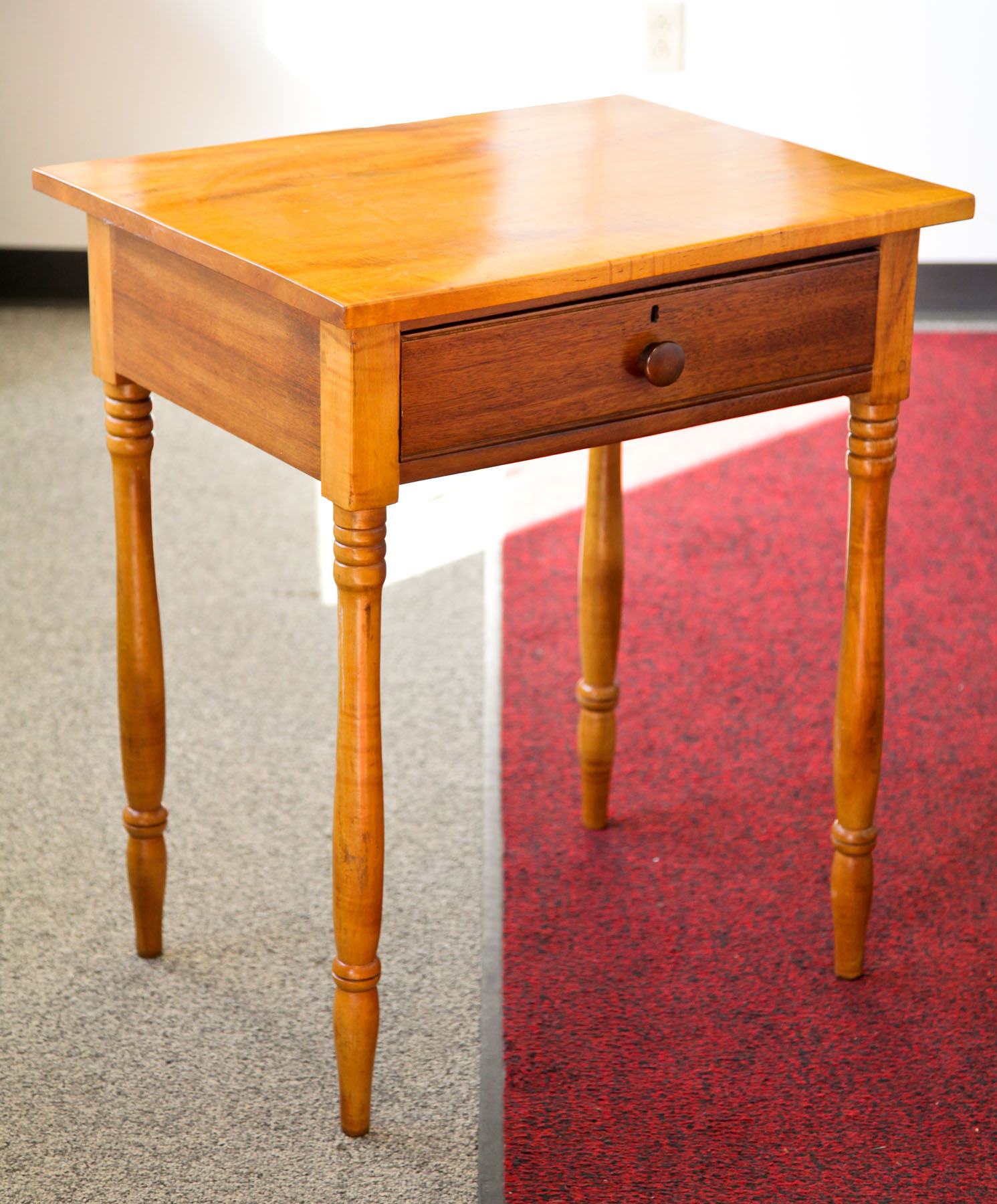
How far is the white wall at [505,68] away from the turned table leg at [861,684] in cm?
212

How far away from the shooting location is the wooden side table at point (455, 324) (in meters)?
1.15

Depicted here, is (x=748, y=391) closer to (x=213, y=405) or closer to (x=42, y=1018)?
(x=213, y=405)

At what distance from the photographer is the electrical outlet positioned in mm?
3381

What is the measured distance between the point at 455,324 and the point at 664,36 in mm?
2484

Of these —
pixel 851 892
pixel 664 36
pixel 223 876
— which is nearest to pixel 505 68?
pixel 664 36

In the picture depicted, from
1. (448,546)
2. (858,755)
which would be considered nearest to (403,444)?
(858,755)

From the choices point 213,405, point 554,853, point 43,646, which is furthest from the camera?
point 43,646

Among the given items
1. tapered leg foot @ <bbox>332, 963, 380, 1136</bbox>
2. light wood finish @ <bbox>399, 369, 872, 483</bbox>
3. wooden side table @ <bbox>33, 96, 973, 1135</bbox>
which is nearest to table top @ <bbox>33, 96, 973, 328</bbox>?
wooden side table @ <bbox>33, 96, 973, 1135</bbox>

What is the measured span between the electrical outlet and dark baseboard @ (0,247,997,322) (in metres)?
0.68

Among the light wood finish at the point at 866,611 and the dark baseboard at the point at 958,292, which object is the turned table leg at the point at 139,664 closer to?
the light wood finish at the point at 866,611

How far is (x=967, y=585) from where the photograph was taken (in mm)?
2391

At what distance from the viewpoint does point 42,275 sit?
142 inches

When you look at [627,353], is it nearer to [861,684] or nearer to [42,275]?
[861,684]

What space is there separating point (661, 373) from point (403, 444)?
0.71 ft
